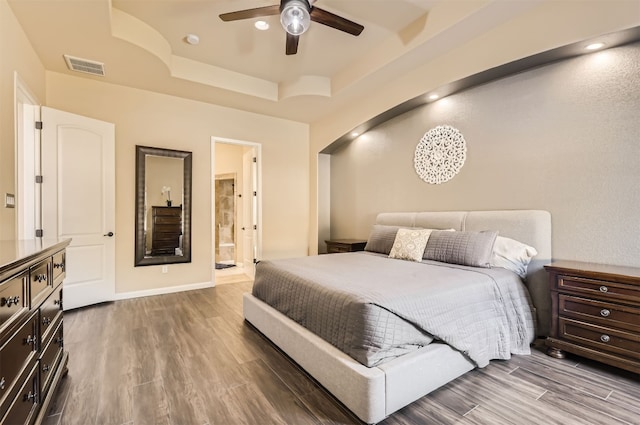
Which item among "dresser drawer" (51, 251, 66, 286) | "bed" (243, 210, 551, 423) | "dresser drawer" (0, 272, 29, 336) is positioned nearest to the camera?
"dresser drawer" (0, 272, 29, 336)

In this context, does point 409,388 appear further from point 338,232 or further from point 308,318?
point 338,232

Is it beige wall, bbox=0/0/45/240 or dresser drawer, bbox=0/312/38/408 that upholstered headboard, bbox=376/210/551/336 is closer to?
dresser drawer, bbox=0/312/38/408

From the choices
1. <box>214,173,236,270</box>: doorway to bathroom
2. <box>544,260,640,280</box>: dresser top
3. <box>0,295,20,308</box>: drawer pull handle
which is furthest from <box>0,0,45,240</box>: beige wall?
<box>544,260,640,280</box>: dresser top

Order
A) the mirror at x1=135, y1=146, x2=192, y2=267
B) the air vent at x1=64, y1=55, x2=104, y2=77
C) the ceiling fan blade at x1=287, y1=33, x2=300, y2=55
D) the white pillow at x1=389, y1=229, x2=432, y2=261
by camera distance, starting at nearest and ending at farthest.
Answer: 1. the ceiling fan blade at x1=287, y1=33, x2=300, y2=55
2. the white pillow at x1=389, y1=229, x2=432, y2=261
3. the air vent at x1=64, y1=55, x2=104, y2=77
4. the mirror at x1=135, y1=146, x2=192, y2=267

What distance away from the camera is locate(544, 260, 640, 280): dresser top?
2072 millimetres

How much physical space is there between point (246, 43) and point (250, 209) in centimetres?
287

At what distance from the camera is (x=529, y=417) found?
1684mm

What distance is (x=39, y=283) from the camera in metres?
1.47

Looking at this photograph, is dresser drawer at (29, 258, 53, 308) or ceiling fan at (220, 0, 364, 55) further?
ceiling fan at (220, 0, 364, 55)

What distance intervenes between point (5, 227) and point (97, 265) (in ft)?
4.64

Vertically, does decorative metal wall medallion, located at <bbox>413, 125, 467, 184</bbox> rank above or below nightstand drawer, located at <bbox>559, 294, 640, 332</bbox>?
above

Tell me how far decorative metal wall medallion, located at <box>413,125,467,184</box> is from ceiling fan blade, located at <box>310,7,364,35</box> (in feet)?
5.30

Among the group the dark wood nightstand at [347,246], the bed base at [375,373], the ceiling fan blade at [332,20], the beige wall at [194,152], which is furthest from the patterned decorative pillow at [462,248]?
the beige wall at [194,152]

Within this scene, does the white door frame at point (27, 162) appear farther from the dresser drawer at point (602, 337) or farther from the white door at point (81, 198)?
the dresser drawer at point (602, 337)
